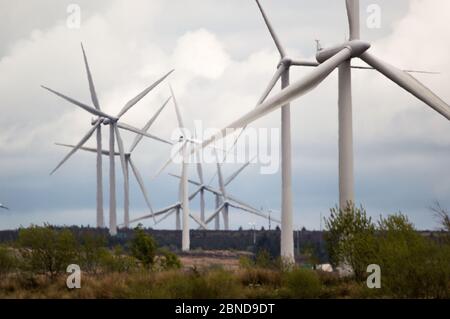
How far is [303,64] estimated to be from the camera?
76.5 meters

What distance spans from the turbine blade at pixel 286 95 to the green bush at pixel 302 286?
29.6 ft

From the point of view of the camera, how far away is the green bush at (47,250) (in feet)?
182

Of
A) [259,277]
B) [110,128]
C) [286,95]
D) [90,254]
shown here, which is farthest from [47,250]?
[110,128]

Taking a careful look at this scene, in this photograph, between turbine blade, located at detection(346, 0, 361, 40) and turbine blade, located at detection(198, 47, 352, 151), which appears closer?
turbine blade, located at detection(198, 47, 352, 151)

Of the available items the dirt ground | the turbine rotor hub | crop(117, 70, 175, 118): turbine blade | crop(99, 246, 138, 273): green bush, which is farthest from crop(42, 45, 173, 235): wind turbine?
crop(99, 246, 138, 273): green bush

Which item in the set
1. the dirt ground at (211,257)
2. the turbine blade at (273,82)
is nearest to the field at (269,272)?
the turbine blade at (273,82)

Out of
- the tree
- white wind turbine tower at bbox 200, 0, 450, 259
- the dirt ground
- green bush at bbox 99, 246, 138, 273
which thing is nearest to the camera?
white wind turbine tower at bbox 200, 0, 450, 259

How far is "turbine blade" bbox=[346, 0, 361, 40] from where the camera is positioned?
189ft

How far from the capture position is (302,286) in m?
46.7

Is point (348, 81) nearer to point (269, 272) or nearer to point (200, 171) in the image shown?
point (269, 272)

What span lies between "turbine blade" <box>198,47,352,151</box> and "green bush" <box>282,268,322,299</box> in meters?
9.04

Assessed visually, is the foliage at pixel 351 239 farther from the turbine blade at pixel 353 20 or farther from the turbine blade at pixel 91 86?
the turbine blade at pixel 91 86

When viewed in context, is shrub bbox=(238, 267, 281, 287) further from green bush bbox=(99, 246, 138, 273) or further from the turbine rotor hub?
the turbine rotor hub
